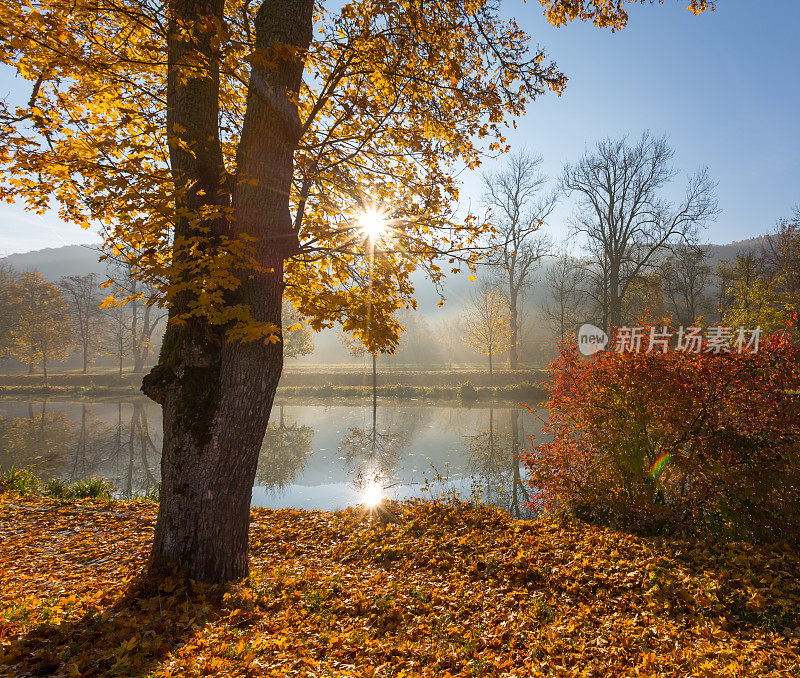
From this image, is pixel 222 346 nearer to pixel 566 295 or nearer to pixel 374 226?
pixel 374 226

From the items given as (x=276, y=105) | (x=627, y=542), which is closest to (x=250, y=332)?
(x=276, y=105)

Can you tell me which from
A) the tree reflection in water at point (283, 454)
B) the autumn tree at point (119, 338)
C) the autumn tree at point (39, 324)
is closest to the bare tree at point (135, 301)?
the autumn tree at point (119, 338)

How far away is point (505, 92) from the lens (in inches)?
217

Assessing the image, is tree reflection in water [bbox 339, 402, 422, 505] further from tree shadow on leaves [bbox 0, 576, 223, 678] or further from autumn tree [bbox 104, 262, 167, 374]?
autumn tree [bbox 104, 262, 167, 374]

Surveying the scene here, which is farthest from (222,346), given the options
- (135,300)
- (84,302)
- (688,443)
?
(84,302)

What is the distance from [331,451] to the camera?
43.4ft

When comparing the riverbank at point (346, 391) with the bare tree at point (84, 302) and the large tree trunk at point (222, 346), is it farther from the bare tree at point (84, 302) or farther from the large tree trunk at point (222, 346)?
the large tree trunk at point (222, 346)

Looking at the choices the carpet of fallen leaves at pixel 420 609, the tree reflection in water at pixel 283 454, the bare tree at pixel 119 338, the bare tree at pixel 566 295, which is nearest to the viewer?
the carpet of fallen leaves at pixel 420 609

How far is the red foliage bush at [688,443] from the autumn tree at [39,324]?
40.0m

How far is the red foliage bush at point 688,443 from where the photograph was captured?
5086 millimetres

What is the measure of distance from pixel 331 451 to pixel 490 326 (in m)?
16.7

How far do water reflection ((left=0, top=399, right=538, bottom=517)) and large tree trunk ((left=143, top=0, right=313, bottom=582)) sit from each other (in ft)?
15.5

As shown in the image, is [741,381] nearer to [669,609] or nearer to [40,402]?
[669,609]

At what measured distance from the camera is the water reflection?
9.52m
